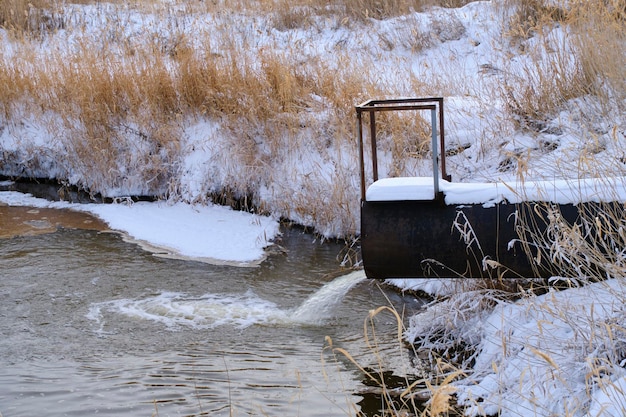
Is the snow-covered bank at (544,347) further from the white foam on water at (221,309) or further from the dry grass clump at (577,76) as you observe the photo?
the dry grass clump at (577,76)

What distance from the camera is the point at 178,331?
453cm

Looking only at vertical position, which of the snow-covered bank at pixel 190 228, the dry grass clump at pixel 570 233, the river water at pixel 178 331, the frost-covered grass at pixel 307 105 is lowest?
the river water at pixel 178 331

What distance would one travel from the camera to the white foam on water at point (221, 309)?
15.4 feet

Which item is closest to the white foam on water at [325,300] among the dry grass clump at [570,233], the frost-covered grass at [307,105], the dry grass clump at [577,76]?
the frost-covered grass at [307,105]

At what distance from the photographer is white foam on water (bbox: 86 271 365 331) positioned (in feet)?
15.4

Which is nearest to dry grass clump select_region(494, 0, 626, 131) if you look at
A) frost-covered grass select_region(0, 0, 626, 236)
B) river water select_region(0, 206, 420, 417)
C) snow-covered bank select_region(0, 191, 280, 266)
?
frost-covered grass select_region(0, 0, 626, 236)

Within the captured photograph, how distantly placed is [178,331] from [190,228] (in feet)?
7.71

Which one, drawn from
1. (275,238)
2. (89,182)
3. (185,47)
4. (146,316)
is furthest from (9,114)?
(146,316)

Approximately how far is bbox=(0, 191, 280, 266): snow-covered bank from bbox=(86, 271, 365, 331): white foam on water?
3.04 ft

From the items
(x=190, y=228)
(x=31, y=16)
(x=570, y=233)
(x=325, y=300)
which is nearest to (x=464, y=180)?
(x=325, y=300)

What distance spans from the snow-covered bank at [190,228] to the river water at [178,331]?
0.80ft

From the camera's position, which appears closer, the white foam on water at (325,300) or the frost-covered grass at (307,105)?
the white foam on water at (325,300)

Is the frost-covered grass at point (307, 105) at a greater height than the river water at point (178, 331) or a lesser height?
greater

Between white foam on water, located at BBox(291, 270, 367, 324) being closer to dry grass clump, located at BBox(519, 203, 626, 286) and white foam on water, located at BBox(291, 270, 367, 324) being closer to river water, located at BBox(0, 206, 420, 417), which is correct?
river water, located at BBox(0, 206, 420, 417)
